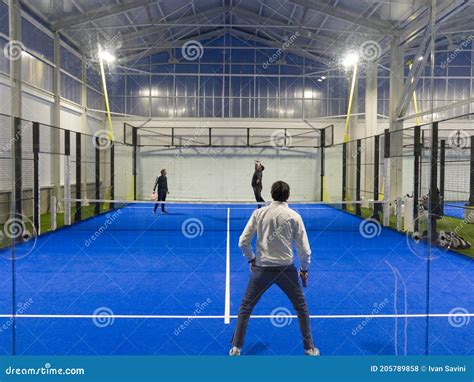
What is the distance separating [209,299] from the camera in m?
5.54

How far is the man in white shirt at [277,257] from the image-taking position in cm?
362

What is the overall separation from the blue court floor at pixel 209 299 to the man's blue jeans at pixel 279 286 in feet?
1.25

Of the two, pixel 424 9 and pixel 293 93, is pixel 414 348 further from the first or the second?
pixel 293 93

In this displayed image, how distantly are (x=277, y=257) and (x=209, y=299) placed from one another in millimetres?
2239

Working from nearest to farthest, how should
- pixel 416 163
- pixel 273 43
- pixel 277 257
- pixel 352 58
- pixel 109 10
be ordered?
pixel 277 257 → pixel 416 163 → pixel 109 10 → pixel 352 58 → pixel 273 43

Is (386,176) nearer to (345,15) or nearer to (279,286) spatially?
(345,15)

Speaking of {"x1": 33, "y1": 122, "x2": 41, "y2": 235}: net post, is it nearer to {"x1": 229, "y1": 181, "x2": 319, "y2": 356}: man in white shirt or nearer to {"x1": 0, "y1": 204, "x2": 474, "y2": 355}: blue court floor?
{"x1": 0, "y1": 204, "x2": 474, "y2": 355}: blue court floor

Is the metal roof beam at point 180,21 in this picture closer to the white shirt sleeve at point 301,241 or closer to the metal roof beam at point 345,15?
the metal roof beam at point 345,15

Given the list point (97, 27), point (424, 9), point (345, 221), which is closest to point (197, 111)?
point (97, 27)

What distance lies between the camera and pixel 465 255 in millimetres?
8391

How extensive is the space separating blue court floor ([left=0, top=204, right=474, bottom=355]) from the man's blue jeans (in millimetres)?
382

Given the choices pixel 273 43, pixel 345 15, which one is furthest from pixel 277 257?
pixel 273 43

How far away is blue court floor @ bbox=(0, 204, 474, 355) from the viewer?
4094 millimetres

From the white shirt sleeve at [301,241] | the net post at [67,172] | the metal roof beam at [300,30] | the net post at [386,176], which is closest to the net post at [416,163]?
the net post at [386,176]
